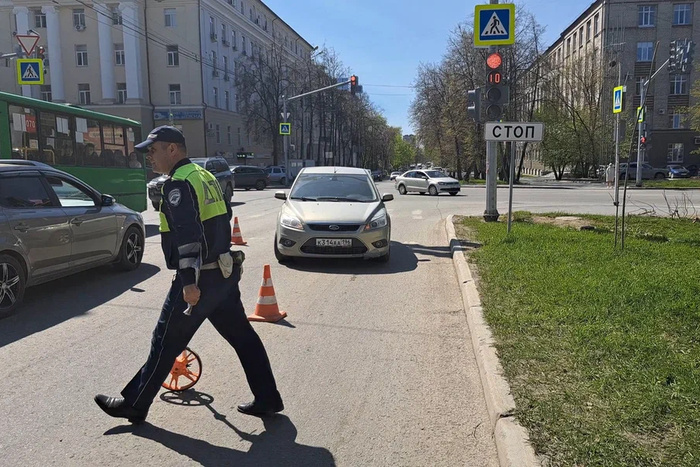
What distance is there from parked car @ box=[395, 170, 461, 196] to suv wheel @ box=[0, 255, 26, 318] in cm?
2450

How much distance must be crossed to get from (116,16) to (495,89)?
150 ft

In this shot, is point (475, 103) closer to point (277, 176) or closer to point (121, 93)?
point (277, 176)

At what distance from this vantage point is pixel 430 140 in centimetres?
5500

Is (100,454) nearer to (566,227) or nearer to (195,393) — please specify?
(195,393)

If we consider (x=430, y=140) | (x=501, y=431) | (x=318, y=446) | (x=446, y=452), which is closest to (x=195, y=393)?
(x=318, y=446)

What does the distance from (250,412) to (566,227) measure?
10.3m

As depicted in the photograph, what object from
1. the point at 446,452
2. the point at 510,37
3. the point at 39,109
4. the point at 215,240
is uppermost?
the point at 510,37

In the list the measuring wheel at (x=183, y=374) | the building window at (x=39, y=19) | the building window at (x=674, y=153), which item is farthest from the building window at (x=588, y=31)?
the measuring wheel at (x=183, y=374)

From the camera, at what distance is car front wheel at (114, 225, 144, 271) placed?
8328mm

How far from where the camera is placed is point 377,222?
8.98m

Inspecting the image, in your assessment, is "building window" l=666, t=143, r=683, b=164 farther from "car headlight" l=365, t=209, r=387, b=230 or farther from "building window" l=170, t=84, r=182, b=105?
"car headlight" l=365, t=209, r=387, b=230

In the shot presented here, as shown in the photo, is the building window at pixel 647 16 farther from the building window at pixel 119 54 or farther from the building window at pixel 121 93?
the building window at pixel 121 93

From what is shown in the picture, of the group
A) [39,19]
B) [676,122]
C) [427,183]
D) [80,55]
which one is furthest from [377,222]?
[676,122]

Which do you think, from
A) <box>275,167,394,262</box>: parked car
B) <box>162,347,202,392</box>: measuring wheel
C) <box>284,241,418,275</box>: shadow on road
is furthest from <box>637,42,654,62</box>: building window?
<box>162,347,202,392</box>: measuring wheel
